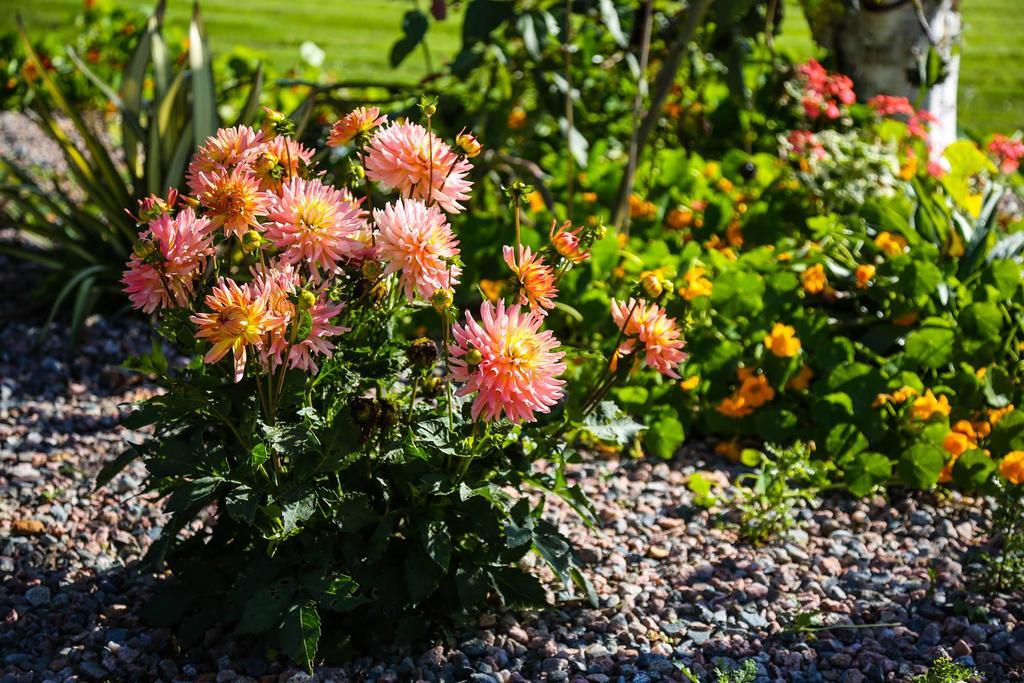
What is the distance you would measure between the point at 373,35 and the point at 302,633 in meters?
7.56

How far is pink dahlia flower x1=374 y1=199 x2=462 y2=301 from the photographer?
1.62 metres

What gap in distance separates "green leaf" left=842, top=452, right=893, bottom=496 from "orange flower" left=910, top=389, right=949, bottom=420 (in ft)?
0.52

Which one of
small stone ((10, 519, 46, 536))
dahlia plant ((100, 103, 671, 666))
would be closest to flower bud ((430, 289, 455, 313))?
dahlia plant ((100, 103, 671, 666))

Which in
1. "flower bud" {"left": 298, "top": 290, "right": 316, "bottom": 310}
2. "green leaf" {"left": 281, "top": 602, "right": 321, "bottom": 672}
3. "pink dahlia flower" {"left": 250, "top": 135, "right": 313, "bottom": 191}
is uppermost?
"pink dahlia flower" {"left": 250, "top": 135, "right": 313, "bottom": 191}

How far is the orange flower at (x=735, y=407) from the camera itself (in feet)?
9.37

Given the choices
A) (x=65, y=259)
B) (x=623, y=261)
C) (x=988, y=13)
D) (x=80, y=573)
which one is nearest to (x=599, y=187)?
(x=623, y=261)

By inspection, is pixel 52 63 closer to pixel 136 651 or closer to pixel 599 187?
pixel 599 187

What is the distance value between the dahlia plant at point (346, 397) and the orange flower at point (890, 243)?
155 centimetres

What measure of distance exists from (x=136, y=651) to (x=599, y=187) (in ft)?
7.71

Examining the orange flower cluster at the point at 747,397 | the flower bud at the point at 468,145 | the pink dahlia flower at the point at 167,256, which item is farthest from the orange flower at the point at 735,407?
the pink dahlia flower at the point at 167,256

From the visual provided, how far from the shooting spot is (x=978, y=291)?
9.75 ft

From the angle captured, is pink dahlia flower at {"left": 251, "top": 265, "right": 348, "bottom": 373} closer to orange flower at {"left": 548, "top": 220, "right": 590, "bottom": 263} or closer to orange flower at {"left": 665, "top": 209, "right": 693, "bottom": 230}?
orange flower at {"left": 548, "top": 220, "right": 590, "bottom": 263}

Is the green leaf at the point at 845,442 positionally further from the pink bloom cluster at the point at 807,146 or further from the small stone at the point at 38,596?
the small stone at the point at 38,596

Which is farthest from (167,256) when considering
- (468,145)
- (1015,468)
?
(1015,468)
